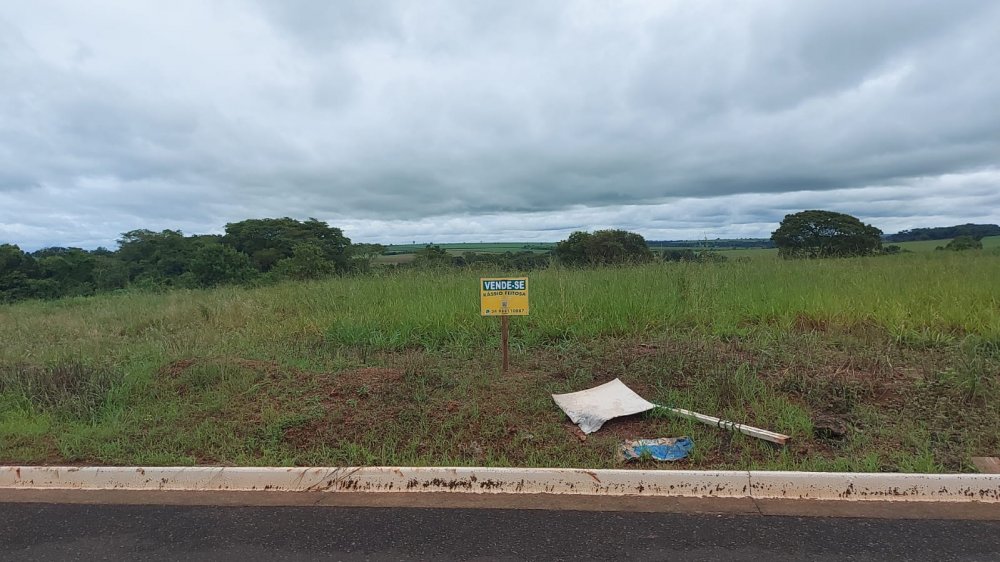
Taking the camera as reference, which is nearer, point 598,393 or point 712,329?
point 598,393

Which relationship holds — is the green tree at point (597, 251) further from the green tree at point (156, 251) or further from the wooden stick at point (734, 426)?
the green tree at point (156, 251)

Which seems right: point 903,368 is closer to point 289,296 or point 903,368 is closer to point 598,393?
point 598,393

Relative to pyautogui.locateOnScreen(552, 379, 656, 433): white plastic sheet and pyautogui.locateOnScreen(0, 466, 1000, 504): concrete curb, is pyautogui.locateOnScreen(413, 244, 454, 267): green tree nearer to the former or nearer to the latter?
pyautogui.locateOnScreen(552, 379, 656, 433): white plastic sheet

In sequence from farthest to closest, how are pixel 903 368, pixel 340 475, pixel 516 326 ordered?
pixel 516 326
pixel 903 368
pixel 340 475

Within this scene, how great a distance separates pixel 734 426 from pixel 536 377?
194 centimetres

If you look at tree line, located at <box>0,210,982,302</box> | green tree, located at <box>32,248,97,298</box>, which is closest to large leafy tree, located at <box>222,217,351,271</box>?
tree line, located at <box>0,210,982,302</box>

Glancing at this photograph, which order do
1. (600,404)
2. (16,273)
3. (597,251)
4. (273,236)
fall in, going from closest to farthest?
(600,404), (597,251), (16,273), (273,236)

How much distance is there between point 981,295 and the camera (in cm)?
748

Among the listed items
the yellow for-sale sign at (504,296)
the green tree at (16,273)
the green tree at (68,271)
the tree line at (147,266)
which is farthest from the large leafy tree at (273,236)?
the yellow for-sale sign at (504,296)

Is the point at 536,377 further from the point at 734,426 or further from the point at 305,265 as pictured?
the point at 305,265

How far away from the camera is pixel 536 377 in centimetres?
549

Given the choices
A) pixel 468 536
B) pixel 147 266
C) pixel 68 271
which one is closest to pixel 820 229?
pixel 468 536

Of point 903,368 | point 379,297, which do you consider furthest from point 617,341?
point 379,297

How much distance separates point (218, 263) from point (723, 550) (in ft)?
93.2
